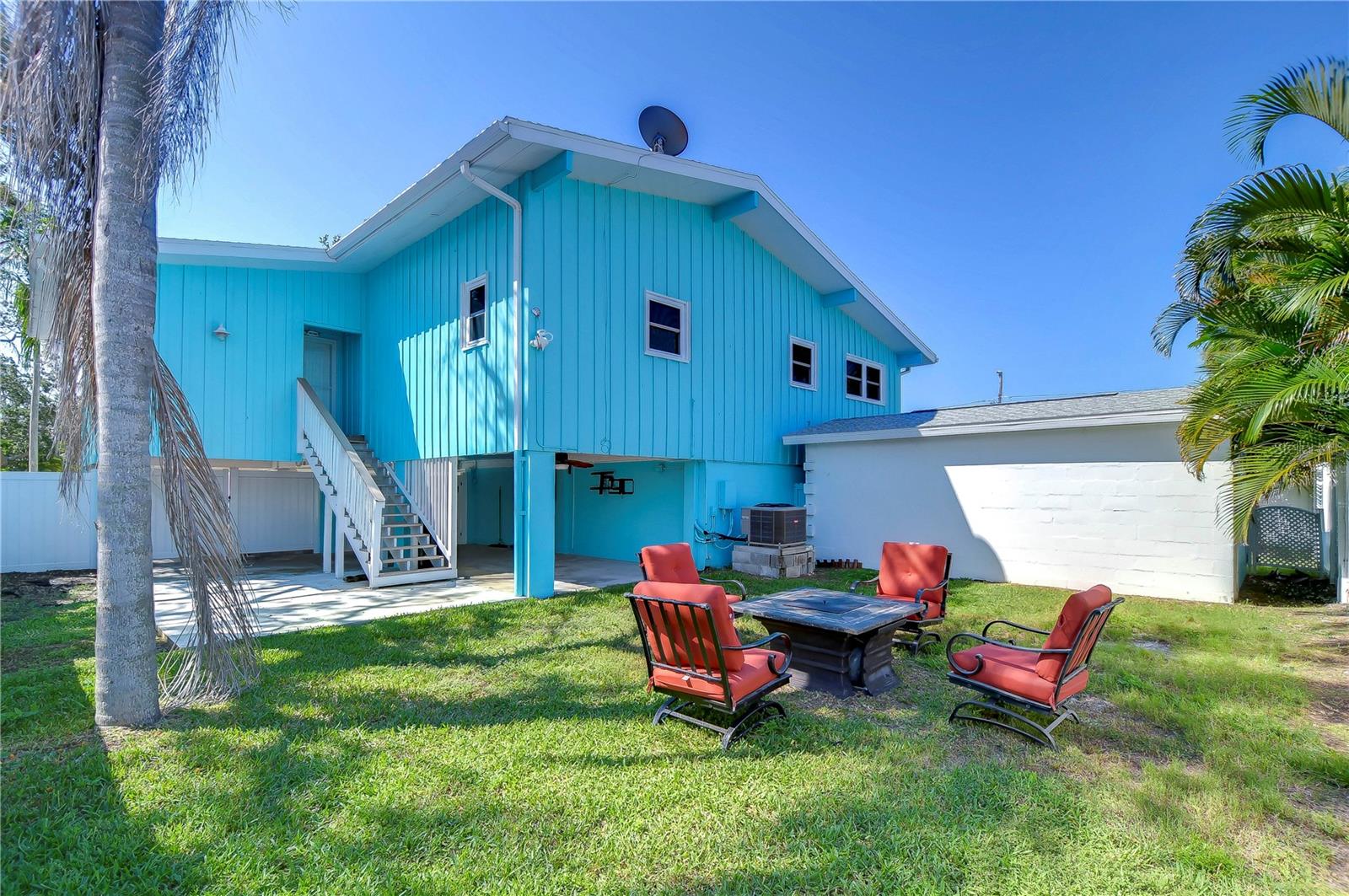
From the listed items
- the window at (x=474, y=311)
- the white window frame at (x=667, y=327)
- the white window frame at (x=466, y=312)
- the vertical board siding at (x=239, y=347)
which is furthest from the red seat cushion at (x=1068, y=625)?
the vertical board siding at (x=239, y=347)

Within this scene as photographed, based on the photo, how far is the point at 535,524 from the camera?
8281 mm

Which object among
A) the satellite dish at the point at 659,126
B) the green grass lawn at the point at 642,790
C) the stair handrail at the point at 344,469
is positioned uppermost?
the satellite dish at the point at 659,126

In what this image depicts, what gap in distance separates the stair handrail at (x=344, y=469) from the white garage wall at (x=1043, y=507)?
805 centimetres

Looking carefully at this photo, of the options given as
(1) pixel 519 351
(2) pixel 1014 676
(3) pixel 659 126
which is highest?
(3) pixel 659 126

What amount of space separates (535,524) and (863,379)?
9711 millimetres

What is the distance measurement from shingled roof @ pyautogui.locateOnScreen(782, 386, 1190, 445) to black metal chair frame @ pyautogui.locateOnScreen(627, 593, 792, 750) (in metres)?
7.24

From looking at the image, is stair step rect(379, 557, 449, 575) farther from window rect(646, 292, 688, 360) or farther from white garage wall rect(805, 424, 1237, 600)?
white garage wall rect(805, 424, 1237, 600)

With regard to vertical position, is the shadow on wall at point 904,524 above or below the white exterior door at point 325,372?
below

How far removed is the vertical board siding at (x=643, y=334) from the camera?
338 inches

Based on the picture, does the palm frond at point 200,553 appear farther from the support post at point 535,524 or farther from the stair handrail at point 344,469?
the stair handrail at point 344,469

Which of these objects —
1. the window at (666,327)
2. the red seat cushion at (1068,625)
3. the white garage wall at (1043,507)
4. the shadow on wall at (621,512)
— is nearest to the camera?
the red seat cushion at (1068,625)

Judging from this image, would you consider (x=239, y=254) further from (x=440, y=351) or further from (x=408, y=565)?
(x=408, y=565)

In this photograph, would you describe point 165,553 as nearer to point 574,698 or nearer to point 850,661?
point 574,698

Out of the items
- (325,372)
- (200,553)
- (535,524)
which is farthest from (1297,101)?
(325,372)
